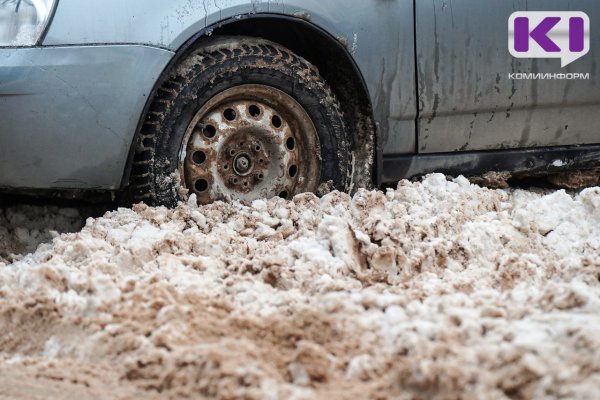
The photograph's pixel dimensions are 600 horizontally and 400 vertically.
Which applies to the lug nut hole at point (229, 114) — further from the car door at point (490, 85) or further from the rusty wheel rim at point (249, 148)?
the car door at point (490, 85)

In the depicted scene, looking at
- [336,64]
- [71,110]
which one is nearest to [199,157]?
[71,110]

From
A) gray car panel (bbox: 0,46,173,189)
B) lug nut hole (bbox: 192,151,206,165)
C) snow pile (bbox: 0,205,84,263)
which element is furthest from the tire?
snow pile (bbox: 0,205,84,263)

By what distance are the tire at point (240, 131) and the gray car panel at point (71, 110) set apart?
0.15 meters

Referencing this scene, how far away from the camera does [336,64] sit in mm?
4102

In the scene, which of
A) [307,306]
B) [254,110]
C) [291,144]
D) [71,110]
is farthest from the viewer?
[291,144]

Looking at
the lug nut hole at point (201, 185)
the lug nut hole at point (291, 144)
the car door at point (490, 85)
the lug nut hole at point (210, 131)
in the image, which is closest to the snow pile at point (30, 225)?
the lug nut hole at point (201, 185)

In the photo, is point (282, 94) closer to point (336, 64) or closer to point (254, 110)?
point (254, 110)

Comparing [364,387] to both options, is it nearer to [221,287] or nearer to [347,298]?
[347,298]

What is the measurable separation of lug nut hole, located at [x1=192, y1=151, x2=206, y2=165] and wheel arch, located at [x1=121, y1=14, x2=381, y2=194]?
46cm

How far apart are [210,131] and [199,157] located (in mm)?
128

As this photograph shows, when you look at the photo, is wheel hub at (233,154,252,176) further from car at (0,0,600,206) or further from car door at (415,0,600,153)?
car door at (415,0,600,153)

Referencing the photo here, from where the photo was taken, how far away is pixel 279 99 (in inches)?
155

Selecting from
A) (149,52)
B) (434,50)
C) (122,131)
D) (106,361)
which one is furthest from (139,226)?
(434,50)

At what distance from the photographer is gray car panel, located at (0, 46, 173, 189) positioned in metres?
3.38
